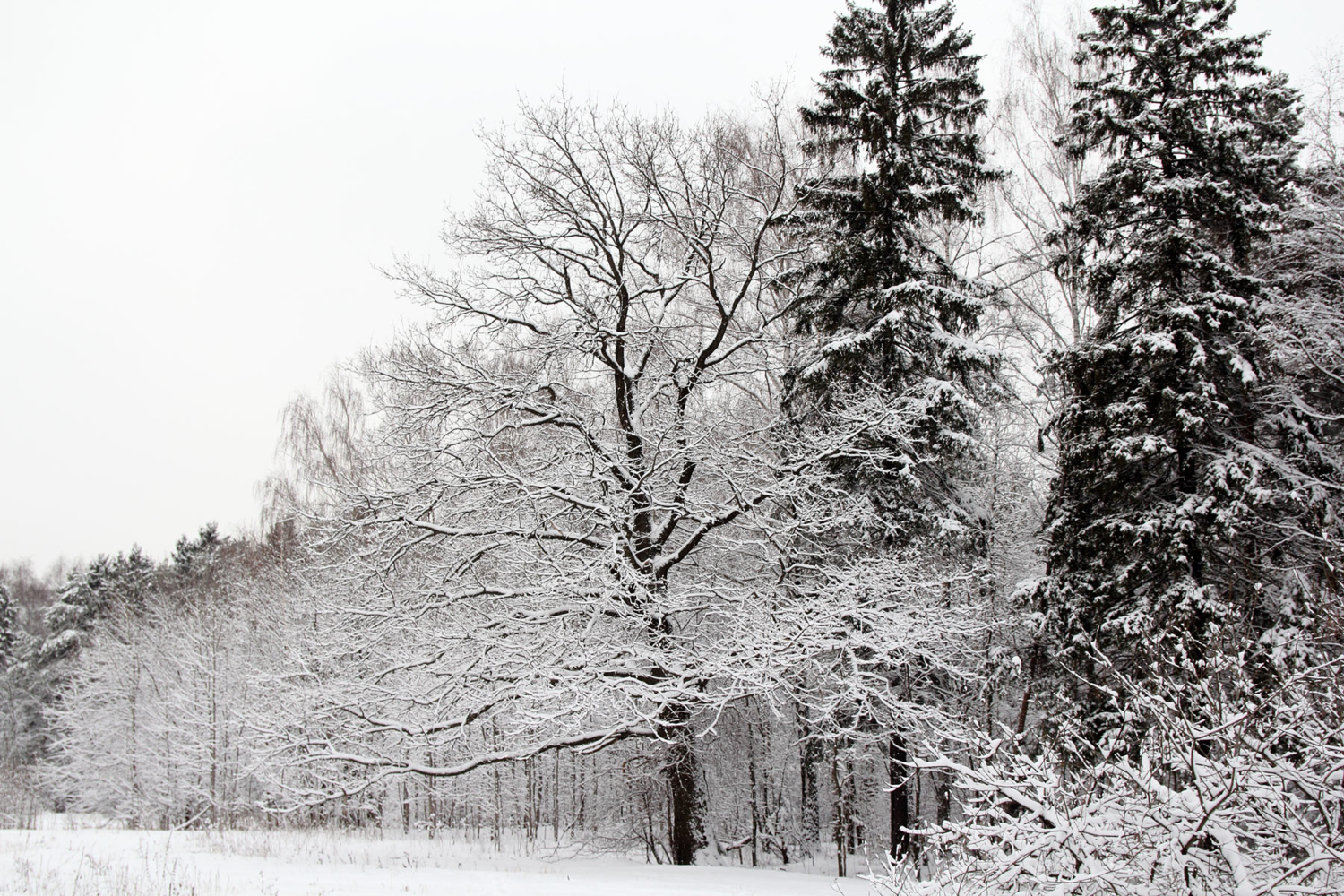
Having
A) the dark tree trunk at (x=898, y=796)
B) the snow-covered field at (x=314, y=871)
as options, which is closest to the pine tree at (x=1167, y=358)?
the dark tree trunk at (x=898, y=796)

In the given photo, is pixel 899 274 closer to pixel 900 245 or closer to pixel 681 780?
pixel 900 245

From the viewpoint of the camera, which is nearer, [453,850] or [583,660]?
[583,660]

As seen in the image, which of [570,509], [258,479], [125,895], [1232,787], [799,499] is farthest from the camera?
[258,479]

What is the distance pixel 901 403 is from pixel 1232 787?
9.02 metres

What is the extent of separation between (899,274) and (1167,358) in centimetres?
392

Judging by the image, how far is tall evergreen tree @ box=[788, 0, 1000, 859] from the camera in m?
12.4

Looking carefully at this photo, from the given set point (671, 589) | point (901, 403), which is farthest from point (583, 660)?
point (901, 403)

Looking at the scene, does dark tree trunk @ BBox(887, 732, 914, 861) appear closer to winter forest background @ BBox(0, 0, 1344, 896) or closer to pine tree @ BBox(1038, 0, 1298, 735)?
winter forest background @ BBox(0, 0, 1344, 896)

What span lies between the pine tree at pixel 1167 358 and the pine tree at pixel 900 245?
5.30 feet

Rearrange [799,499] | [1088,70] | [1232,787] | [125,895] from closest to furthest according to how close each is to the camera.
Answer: [1232,787]
[125,895]
[799,499]
[1088,70]

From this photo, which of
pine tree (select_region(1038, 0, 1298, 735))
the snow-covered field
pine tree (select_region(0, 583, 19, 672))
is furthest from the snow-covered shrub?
pine tree (select_region(0, 583, 19, 672))

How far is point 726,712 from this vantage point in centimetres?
1662

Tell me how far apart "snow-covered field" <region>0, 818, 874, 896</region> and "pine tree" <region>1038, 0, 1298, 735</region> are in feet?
16.9

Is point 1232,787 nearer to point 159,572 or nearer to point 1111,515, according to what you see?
point 1111,515
